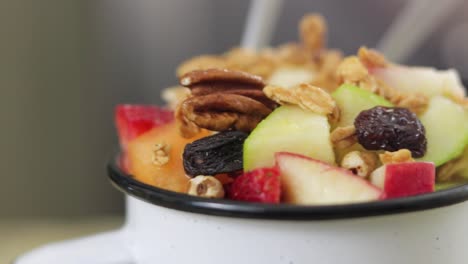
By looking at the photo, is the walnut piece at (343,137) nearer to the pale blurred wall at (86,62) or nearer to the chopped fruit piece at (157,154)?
the chopped fruit piece at (157,154)

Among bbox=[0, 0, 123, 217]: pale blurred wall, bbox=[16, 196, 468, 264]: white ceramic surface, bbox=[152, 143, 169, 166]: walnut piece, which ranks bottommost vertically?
bbox=[0, 0, 123, 217]: pale blurred wall

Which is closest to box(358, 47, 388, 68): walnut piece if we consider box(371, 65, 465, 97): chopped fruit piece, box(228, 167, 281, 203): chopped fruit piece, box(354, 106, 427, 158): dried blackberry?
box(371, 65, 465, 97): chopped fruit piece

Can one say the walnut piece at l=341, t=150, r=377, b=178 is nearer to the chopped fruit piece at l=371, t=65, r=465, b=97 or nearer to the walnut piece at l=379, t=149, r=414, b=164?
the walnut piece at l=379, t=149, r=414, b=164

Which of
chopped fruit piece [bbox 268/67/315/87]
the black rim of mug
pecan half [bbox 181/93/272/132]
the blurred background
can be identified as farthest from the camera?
the blurred background

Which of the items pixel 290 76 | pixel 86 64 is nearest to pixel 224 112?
pixel 290 76

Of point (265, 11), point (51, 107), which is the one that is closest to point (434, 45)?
point (265, 11)

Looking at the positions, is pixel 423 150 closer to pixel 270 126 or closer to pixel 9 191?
pixel 270 126
